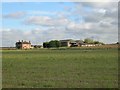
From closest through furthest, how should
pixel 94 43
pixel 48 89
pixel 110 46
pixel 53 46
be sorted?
pixel 48 89
pixel 110 46
pixel 53 46
pixel 94 43

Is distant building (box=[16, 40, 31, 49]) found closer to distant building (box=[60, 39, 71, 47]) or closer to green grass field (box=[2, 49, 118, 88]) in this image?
distant building (box=[60, 39, 71, 47])

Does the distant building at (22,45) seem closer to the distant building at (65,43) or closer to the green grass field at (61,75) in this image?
the distant building at (65,43)

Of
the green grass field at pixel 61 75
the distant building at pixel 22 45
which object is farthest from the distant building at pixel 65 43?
the green grass field at pixel 61 75

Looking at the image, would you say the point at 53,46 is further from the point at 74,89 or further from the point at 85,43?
the point at 74,89

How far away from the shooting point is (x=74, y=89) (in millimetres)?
14133

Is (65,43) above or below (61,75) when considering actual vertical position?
above

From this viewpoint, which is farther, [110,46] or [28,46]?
[28,46]

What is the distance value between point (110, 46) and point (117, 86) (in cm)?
12567

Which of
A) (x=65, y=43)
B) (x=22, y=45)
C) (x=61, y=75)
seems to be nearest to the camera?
(x=61, y=75)

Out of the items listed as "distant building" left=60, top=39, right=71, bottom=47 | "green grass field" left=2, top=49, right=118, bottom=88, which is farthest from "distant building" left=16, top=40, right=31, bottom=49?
"green grass field" left=2, top=49, right=118, bottom=88

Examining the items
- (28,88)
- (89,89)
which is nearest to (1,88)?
(28,88)

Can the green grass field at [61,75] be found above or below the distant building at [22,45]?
below

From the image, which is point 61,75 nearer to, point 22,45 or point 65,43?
point 22,45

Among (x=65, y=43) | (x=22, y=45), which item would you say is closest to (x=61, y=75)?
(x=22, y=45)
